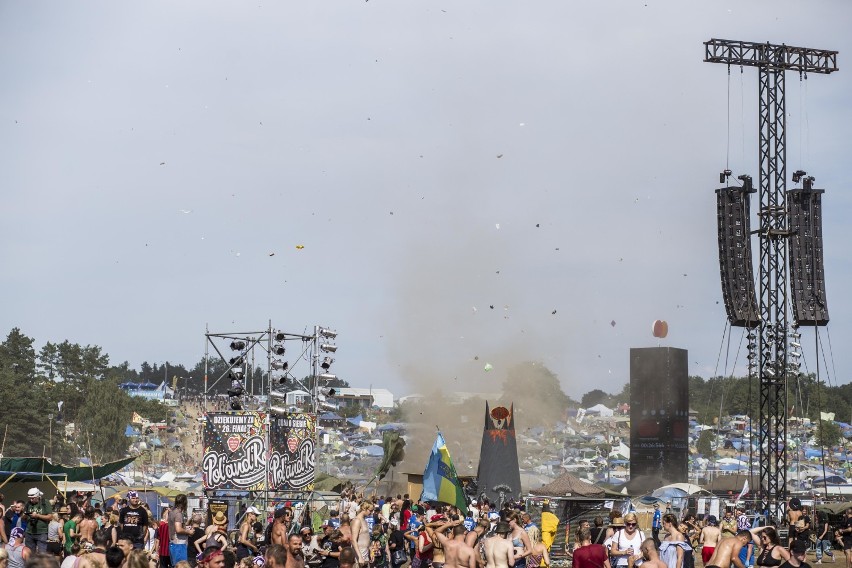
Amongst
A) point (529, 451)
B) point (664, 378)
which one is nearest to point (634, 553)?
point (664, 378)

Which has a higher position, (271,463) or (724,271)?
(724,271)

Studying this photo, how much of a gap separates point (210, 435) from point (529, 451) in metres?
61.0

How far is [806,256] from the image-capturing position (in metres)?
39.2

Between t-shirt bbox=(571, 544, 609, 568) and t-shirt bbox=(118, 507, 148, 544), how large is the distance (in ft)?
19.9

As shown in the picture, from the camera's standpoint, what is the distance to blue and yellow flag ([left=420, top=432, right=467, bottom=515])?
83.7 feet

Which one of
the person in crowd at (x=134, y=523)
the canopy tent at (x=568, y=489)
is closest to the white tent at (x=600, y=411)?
the canopy tent at (x=568, y=489)

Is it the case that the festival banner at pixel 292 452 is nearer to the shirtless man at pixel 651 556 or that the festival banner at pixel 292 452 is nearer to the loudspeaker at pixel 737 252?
the shirtless man at pixel 651 556

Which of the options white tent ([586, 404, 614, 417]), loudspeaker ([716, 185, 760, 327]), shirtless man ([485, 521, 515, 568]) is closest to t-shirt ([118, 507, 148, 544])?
shirtless man ([485, 521, 515, 568])

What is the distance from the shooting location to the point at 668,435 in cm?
5666

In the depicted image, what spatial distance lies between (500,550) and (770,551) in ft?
11.1

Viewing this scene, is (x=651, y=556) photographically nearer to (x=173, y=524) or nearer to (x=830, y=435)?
(x=173, y=524)

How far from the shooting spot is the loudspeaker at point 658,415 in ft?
184

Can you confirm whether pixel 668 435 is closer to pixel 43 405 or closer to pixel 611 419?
pixel 43 405

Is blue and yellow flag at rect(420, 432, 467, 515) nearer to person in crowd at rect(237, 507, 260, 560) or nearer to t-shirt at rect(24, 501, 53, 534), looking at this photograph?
t-shirt at rect(24, 501, 53, 534)
